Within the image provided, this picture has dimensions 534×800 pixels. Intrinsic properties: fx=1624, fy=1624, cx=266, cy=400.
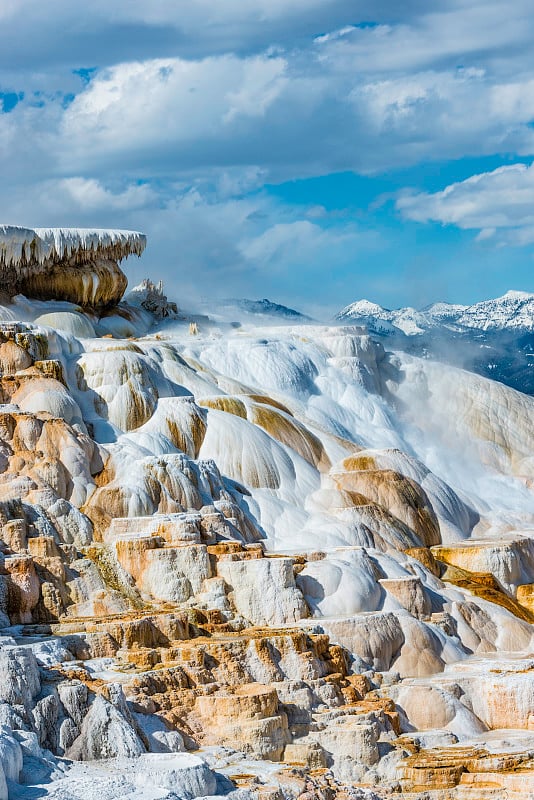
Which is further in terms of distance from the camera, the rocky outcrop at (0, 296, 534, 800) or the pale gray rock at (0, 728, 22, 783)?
the rocky outcrop at (0, 296, 534, 800)

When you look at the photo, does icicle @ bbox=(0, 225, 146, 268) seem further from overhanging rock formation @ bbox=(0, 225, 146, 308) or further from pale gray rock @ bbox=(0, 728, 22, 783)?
pale gray rock @ bbox=(0, 728, 22, 783)

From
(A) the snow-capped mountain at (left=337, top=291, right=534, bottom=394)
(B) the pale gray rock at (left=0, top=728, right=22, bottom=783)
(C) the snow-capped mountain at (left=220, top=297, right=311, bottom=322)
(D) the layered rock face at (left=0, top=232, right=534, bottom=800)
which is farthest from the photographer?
(A) the snow-capped mountain at (left=337, top=291, right=534, bottom=394)

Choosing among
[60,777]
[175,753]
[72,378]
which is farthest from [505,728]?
[72,378]

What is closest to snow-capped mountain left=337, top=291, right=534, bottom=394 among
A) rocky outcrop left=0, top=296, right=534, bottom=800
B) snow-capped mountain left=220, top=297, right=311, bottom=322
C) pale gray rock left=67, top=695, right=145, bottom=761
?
snow-capped mountain left=220, top=297, right=311, bottom=322

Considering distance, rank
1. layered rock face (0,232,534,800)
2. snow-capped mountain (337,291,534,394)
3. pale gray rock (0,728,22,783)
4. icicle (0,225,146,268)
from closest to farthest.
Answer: pale gray rock (0,728,22,783), layered rock face (0,232,534,800), icicle (0,225,146,268), snow-capped mountain (337,291,534,394)

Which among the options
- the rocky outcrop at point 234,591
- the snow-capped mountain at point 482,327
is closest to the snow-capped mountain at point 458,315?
the snow-capped mountain at point 482,327

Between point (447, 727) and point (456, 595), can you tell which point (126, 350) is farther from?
point (447, 727)

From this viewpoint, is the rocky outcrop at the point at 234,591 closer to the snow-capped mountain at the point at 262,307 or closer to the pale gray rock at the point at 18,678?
Answer: the pale gray rock at the point at 18,678

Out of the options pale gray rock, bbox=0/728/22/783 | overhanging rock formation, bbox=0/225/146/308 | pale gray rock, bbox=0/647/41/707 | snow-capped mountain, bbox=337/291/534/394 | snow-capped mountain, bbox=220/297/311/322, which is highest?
snow-capped mountain, bbox=337/291/534/394
